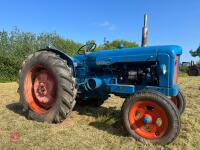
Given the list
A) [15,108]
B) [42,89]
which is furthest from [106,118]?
[15,108]

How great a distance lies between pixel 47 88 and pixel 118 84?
1457mm

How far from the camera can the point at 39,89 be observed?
5648 millimetres

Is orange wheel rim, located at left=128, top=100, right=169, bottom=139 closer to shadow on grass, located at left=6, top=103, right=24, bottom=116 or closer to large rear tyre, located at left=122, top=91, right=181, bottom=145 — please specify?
large rear tyre, located at left=122, top=91, right=181, bottom=145

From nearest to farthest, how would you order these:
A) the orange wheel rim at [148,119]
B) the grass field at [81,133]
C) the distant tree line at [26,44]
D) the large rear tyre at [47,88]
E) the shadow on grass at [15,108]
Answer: the grass field at [81,133] < the orange wheel rim at [148,119] < the large rear tyre at [47,88] < the shadow on grass at [15,108] < the distant tree line at [26,44]

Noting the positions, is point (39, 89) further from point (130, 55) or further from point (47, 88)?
point (130, 55)

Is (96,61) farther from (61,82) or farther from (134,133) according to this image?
(134,133)

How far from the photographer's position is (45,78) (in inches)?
219

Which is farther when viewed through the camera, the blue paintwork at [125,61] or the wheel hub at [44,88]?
the wheel hub at [44,88]

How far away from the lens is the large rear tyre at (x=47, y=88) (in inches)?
198

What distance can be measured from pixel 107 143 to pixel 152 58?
164 centimetres

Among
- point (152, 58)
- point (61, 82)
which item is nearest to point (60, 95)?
point (61, 82)

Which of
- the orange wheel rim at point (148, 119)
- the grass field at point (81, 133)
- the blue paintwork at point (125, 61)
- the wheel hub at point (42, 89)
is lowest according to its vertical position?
the grass field at point (81, 133)

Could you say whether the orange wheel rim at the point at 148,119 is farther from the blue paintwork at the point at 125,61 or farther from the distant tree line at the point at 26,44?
the distant tree line at the point at 26,44

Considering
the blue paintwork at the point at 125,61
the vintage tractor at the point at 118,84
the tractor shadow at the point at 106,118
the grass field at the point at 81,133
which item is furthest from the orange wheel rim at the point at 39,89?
the tractor shadow at the point at 106,118
